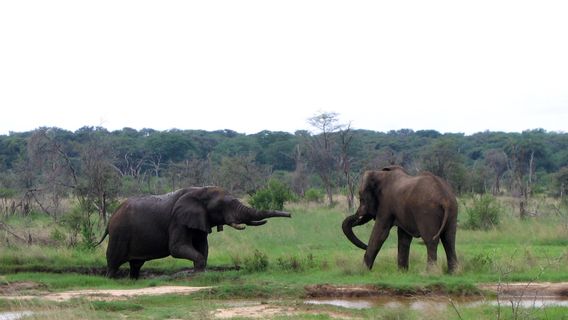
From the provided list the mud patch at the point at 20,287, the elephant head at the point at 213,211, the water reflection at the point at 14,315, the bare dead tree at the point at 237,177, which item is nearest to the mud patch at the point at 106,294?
the mud patch at the point at 20,287

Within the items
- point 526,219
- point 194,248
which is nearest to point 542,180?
point 526,219

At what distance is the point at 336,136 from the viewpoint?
56250mm

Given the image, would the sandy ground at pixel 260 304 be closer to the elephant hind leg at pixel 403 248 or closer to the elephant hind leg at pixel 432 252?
the elephant hind leg at pixel 432 252

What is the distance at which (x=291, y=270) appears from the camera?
54.9ft

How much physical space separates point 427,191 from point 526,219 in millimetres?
11527

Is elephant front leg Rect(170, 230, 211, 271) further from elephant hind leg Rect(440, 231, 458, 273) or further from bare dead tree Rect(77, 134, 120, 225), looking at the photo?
bare dead tree Rect(77, 134, 120, 225)

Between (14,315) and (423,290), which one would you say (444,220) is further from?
(14,315)

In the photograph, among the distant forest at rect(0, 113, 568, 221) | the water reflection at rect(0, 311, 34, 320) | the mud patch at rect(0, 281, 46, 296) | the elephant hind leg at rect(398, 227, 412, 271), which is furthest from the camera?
the distant forest at rect(0, 113, 568, 221)

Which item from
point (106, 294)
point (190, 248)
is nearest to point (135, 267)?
point (190, 248)

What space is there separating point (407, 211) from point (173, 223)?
14.4ft

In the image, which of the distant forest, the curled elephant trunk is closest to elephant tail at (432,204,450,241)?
the curled elephant trunk

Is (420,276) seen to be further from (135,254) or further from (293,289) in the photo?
(135,254)

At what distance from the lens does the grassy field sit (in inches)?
480

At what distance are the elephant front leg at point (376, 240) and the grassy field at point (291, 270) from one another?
0.70 feet
